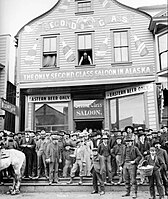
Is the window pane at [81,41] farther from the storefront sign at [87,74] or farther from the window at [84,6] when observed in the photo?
the window at [84,6]

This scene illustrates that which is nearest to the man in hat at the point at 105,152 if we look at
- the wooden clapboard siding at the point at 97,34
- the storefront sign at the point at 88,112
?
the storefront sign at the point at 88,112

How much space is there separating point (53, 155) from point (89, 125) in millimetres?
494

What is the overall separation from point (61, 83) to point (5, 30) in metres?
1.06

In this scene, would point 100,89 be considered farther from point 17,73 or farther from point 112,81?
point 17,73

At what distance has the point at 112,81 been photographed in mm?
3123

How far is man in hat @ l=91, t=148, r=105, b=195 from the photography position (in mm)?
2789

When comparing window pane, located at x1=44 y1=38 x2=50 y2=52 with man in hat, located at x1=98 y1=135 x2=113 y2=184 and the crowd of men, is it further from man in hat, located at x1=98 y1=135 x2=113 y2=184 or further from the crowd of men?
man in hat, located at x1=98 y1=135 x2=113 y2=184

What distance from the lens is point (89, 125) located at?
320 cm

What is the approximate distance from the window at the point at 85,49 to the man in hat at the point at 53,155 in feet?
2.71

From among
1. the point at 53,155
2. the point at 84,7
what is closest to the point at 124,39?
the point at 84,7

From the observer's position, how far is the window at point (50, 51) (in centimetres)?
323

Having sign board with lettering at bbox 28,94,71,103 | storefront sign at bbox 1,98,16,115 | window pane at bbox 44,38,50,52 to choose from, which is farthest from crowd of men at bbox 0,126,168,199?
window pane at bbox 44,38,50,52

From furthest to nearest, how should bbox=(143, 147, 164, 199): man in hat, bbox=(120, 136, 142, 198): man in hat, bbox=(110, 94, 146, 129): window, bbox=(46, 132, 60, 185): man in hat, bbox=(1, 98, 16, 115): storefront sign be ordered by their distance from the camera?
1. bbox=(46, 132, 60, 185): man in hat
2. bbox=(110, 94, 146, 129): window
3. bbox=(120, 136, 142, 198): man in hat
4. bbox=(143, 147, 164, 199): man in hat
5. bbox=(1, 98, 16, 115): storefront sign

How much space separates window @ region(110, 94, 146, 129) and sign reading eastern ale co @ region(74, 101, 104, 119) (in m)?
0.11
